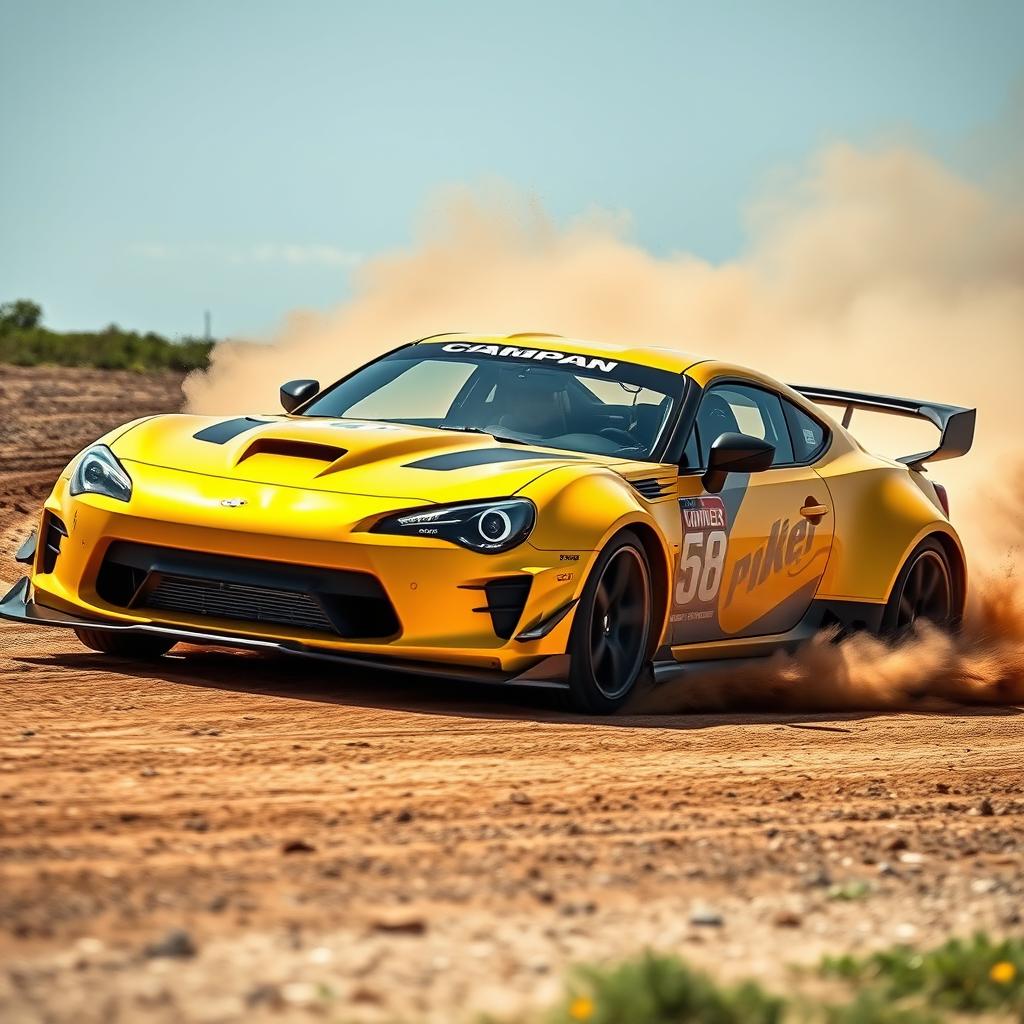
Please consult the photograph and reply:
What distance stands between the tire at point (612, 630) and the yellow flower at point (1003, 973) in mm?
3504

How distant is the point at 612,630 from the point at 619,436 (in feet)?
3.44

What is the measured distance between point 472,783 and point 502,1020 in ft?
7.77

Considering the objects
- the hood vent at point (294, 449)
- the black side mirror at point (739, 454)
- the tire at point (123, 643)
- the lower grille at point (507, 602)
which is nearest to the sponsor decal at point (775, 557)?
the black side mirror at point (739, 454)

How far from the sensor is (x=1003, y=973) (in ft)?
13.5

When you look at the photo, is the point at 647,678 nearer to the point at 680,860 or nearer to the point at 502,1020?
the point at 680,860

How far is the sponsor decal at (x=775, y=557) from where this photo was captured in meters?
8.71

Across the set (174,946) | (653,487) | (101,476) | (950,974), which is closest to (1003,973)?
(950,974)

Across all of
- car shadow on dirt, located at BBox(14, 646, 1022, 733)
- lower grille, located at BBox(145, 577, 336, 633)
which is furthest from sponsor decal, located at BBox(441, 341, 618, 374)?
lower grille, located at BBox(145, 577, 336, 633)

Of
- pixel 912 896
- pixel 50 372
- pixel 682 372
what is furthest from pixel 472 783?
pixel 50 372

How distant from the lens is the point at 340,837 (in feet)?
16.5

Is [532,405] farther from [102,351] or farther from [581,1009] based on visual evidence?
[102,351]

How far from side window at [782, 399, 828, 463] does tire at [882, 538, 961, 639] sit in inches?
29.6

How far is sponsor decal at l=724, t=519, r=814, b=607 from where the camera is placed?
871cm

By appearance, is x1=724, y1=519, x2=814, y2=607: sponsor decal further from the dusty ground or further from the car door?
the dusty ground
